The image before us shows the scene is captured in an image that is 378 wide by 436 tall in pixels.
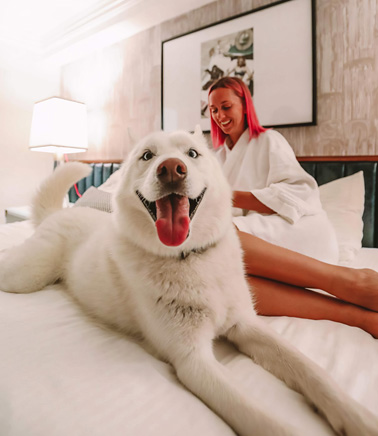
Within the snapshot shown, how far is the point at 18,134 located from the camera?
3551mm

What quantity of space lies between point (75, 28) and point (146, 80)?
3.06 ft

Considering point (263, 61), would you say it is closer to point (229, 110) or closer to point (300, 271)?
point (229, 110)

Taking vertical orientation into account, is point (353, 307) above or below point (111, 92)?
below

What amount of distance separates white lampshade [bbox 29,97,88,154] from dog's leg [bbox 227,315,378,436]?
2685 mm

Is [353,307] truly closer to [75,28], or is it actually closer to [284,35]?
[284,35]

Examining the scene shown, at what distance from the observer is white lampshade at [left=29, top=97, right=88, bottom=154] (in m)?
2.81

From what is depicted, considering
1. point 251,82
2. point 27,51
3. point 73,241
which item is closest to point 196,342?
point 73,241

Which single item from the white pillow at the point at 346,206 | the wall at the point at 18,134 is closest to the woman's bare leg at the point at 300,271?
the white pillow at the point at 346,206

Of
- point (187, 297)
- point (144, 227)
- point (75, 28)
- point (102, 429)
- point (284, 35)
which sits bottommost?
point (102, 429)

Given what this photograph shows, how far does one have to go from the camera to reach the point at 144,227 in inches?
28.8

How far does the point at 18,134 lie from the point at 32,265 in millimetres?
3239

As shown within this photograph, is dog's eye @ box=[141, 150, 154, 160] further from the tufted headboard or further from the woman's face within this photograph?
the tufted headboard

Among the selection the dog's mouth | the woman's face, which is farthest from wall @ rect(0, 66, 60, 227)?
the dog's mouth

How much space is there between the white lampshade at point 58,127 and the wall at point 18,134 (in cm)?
77
